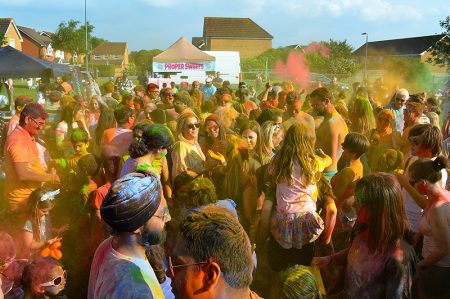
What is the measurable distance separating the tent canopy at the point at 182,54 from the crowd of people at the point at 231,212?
15.5 meters

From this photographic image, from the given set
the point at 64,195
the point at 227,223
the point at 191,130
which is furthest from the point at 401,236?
the point at 64,195

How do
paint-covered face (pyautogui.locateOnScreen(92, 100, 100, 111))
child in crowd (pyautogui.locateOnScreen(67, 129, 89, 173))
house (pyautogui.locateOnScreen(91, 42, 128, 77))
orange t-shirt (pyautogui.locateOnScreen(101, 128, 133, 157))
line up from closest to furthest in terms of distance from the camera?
orange t-shirt (pyautogui.locateOnScreen(101, 128, 133, 157)), child in crowd (pyautogui.locateOnScreen(67, 129, 89, 173)), paint-covered face (pyautogui.locateOnScreen(92, 100, 100, 111)), house (pyautogui.locateOnScreen(91, 42, 128, 77))

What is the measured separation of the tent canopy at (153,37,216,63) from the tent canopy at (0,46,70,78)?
10629 millimetres

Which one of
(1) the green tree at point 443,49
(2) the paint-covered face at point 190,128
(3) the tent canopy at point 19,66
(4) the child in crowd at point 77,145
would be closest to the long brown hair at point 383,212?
(2) the paint-covered face at point 190,128

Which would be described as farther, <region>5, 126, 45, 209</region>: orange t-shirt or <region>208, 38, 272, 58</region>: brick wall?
<region>208, 38, 272, 58</region>: brick wall

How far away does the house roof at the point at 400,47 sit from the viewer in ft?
207

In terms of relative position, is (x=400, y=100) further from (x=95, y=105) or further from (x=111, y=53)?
(x=111, y=53)

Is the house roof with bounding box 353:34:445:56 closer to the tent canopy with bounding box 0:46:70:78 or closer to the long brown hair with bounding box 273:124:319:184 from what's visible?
the tent canopy with bounding box 0:46:70:78

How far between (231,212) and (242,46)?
78240 millimetres

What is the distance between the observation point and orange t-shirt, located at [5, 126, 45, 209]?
436 cm

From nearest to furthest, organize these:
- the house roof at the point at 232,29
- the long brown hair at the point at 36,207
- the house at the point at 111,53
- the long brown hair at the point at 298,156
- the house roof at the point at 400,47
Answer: the long brown hair at the point at 298,156 < the long brown hair at the point at 36,207 < the house roof at the point at 400,47 < the house roof at the point at 232,29 < the house at the point at 111,53

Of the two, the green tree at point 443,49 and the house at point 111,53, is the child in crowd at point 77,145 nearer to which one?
the green tree at point 443,49

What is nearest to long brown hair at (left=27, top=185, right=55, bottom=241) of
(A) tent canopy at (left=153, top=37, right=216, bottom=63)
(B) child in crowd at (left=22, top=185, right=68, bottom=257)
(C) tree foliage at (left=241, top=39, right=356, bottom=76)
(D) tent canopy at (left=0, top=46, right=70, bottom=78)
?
(B) child in crowd at (left=22, top=185, right=68, bottom=257)

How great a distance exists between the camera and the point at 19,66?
1071 centimetres
